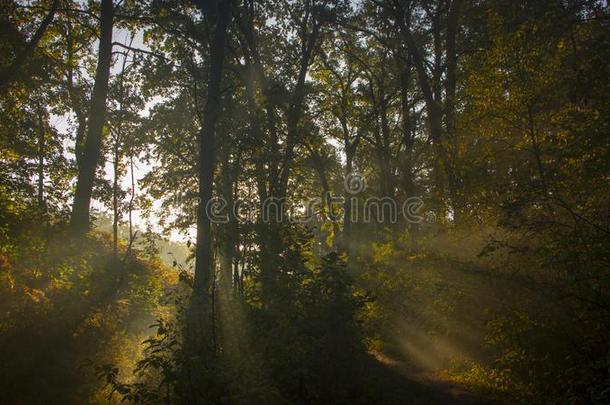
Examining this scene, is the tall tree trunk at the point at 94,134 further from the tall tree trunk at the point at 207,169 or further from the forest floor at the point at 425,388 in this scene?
the forest floor at the point at 425,388

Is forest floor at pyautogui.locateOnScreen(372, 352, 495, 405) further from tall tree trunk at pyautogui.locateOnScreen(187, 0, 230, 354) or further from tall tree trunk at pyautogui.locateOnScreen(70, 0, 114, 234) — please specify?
tall tree trunk at pyautogui.locateOnScreen(70, 0, 114, 234)

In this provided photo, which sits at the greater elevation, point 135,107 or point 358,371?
point 135,107

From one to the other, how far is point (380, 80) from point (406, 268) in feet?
53.6

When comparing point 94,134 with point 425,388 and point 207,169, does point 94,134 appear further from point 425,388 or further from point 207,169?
point 425,388

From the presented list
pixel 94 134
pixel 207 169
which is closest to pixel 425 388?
pixel 207 169

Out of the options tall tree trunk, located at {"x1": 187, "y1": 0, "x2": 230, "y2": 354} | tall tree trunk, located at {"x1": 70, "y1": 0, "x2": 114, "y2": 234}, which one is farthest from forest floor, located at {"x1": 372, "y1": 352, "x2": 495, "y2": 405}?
tall tree trunk, located at {"x1": 70, "y1": 0, "x2": 114, "y2": 234}

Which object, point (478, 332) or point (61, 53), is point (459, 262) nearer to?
point (478, 332)

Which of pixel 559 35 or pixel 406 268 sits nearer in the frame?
pixel 559 35

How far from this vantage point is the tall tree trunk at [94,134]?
49.4 feet

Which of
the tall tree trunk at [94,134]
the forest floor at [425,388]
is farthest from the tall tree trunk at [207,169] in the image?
the forest floor at [425,388]

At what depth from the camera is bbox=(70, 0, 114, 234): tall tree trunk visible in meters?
15.1

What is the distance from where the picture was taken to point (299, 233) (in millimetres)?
10227

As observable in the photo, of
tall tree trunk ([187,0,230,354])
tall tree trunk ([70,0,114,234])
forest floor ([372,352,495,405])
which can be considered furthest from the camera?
tall tree trunk ([70,0,114,234])

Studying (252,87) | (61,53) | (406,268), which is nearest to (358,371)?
(406,268)
